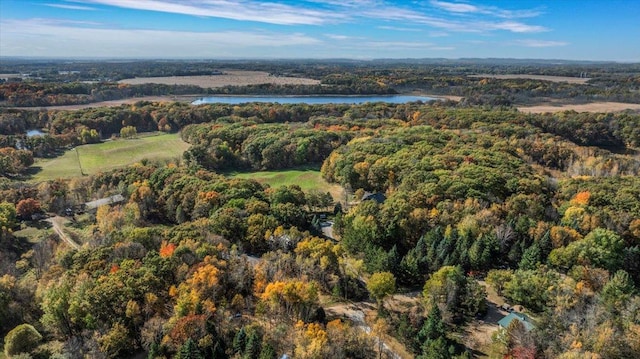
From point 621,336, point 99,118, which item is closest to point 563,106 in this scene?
point 621,336

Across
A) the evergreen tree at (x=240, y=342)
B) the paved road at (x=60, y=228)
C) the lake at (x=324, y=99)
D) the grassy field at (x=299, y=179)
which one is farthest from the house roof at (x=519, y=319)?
the lake at (x=324, y=99)

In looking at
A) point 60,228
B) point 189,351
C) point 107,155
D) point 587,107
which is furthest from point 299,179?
point 587,107

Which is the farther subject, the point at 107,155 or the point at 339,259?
the point at 107,155

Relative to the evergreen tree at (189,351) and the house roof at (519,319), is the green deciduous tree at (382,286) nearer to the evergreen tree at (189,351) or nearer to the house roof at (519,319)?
the house roof at (519,319)

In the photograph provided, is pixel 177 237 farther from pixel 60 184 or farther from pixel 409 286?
pixel 60 184

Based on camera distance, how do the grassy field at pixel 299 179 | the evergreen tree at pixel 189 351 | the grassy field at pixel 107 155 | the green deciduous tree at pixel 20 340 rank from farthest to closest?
A: the grassy field at pixel 107 155 → the grassy field at pixel 299 179 → the green deciduous tree at pixel 20 340 → the evergreen tree at pixel 189 351

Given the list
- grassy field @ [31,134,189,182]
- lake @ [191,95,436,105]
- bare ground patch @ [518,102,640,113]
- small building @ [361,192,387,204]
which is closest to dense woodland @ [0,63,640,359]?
small building @ [361,192,387,204]

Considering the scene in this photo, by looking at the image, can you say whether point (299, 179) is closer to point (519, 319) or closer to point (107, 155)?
point (107, 155)
